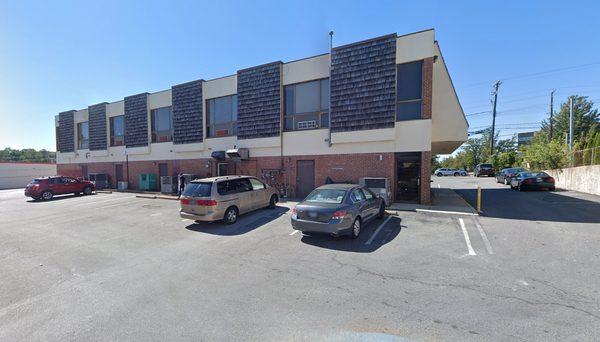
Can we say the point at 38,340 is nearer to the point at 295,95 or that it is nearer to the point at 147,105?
the point at 295,95

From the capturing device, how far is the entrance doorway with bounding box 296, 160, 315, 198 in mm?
13447

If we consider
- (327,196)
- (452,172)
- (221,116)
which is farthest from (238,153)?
(452,172)

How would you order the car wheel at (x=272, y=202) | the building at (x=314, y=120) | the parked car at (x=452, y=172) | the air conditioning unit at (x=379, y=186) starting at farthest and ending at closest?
1. the parked car at (x=452, y=172)
2. the building at (x=314, y=120)
3. the car wheel at (x=272, y=202)
4. the air conditioning unit at (x=379, y=186)

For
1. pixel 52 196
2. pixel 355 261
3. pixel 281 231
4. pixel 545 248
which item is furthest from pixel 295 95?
pixel 52 196

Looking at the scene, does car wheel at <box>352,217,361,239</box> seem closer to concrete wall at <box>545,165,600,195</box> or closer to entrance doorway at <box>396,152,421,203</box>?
entrance doorway at <box>396,152,421,203</box>

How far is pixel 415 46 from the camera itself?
35.6 ft

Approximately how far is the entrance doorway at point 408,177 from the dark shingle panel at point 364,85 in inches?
69.7

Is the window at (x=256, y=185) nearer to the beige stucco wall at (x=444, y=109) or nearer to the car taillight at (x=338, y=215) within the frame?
the car taillight at (x=338, y=215)

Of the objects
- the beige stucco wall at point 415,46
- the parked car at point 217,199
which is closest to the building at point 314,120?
the beige stucco wall at point 415,46

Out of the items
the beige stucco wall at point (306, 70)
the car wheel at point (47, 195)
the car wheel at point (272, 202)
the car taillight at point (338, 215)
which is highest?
the beige stucco wall at point (306, 70)

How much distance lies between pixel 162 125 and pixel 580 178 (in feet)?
95.1

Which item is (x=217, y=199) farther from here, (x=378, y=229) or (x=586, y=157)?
(x=586, y=157)

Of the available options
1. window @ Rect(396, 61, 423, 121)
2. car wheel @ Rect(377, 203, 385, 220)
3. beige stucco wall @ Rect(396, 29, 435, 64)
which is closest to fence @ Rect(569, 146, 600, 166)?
window @ Rect(396, 61, 423, 121)

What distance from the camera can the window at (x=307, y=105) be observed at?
42.8ft
